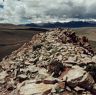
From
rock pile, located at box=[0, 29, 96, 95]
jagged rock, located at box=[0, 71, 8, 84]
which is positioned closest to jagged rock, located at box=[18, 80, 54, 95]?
rock pile, located at box=[0, 29, 96, 95]

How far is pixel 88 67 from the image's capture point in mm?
25625

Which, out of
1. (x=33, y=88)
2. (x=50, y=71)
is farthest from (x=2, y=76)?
(x=33, y=88)

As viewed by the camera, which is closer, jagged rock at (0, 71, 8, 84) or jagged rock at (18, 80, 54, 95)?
jagged rock at (18, 80, 54, 95)

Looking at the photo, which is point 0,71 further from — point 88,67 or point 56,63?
point 88,67

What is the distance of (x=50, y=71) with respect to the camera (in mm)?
26641

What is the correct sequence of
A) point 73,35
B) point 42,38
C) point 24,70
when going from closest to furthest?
point 24,70 < point 42,38 < point 73,35

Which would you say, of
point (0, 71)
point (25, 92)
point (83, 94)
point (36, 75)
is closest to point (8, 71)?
point (0, 71)

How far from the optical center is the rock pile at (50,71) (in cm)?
2356

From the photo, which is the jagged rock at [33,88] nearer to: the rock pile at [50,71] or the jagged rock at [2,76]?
the rock pile at [50,71]

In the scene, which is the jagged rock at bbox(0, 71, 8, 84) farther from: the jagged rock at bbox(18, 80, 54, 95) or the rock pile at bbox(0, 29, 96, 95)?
the jagged rock at bbox(18, 80, 54, 95)

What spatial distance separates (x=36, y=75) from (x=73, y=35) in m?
13.3

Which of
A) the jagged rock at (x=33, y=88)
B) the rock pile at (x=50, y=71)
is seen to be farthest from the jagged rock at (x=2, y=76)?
the jagged rock at (x=33, y=88)

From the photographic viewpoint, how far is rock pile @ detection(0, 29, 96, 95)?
23.6 m

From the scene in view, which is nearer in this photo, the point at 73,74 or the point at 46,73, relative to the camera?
the point at 73,74
